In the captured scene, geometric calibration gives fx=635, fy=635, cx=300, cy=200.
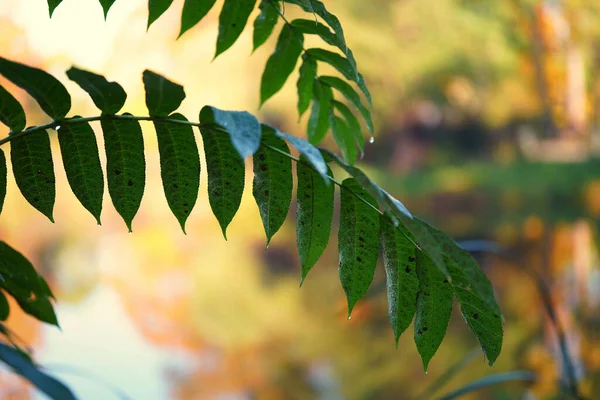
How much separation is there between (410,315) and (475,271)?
70mm

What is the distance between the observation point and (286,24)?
1.35ft

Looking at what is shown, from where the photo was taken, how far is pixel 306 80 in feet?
1.45

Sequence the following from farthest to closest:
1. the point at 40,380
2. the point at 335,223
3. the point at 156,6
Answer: the point at 335,223 < the point at 156,6 < the point at 40,380

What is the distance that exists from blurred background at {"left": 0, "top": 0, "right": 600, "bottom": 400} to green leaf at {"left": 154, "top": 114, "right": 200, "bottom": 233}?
157 centimetres

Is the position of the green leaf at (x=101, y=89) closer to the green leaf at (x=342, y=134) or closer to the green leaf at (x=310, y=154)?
the green leaf at (x=310, y=154)

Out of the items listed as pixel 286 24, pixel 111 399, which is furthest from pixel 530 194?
pixel 286 24

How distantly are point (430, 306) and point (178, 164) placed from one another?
0.44 ft

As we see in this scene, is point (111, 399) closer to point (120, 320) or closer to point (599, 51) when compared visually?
point (120, 320)

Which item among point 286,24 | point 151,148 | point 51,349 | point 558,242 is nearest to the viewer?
point 286,24

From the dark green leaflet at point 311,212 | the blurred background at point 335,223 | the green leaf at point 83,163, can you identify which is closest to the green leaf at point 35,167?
the green leaf at point 83,163

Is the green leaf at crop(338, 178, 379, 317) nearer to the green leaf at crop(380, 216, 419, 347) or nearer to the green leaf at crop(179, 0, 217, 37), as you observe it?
the green leaf at crop(380, 216, 419, 347)

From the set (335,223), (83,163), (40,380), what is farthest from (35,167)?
(335,223)

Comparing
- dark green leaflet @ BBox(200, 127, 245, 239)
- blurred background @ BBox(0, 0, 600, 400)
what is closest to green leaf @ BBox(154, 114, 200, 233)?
dark green leaflet @ BBox(200, 127, 245, 239)

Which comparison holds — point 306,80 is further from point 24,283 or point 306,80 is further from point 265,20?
point 24,283
